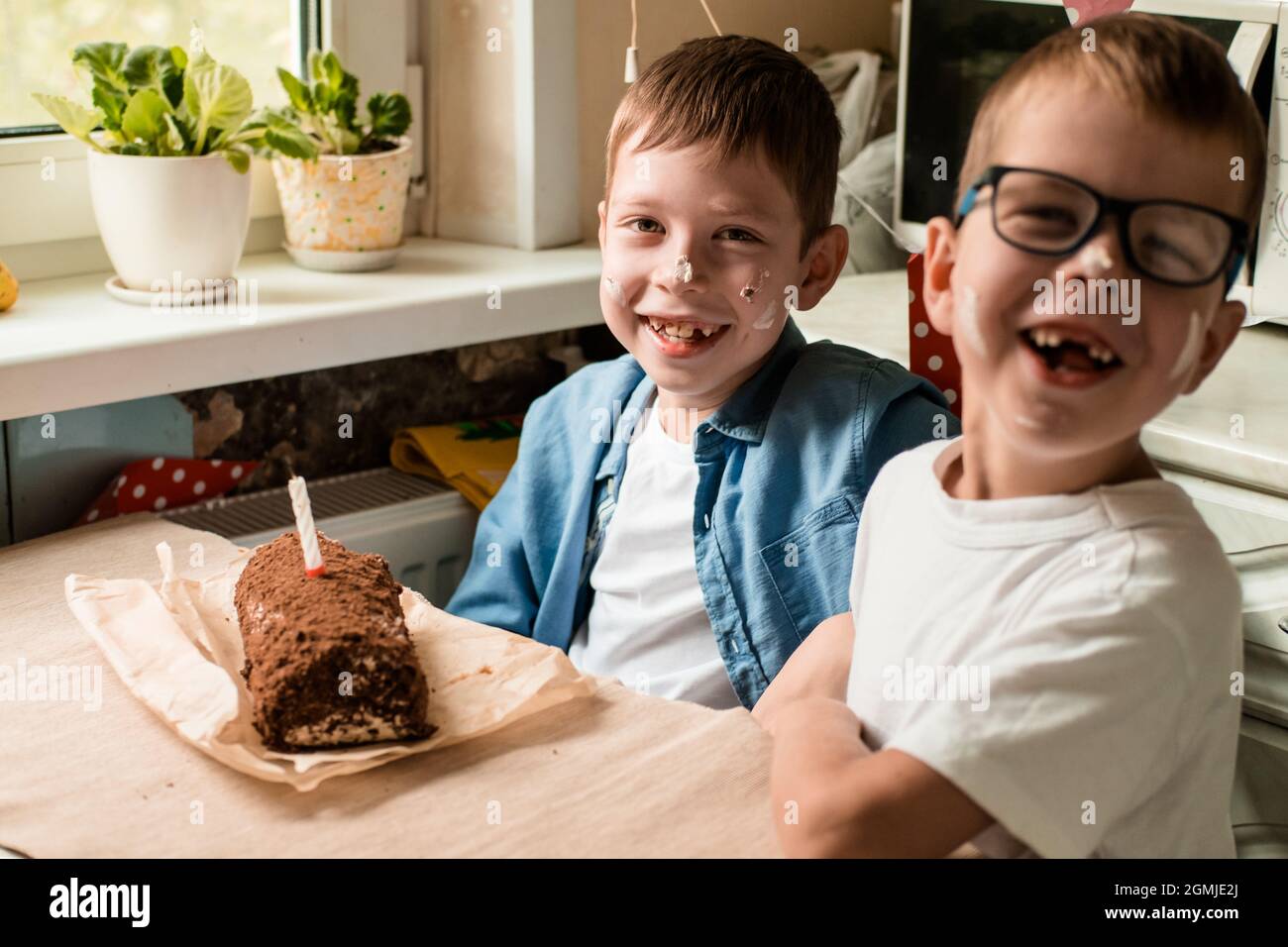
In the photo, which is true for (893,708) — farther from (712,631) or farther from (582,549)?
(582,549)

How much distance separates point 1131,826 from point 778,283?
57 cm

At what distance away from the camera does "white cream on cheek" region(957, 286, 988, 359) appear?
70cm

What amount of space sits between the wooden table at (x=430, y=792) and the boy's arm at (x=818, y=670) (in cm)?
5

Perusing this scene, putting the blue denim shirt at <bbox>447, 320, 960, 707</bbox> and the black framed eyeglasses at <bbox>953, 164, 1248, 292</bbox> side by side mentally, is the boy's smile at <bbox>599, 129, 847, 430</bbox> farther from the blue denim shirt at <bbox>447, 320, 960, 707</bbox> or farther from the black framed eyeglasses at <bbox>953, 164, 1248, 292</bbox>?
the black framed eyeglasses at <bbox>953, 164, 1248, 292</bbox>

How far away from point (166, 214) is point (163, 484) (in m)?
0.29

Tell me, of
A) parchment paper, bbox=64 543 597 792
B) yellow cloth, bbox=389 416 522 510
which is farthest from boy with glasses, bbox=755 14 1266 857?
yellow cloth, bbox=389 416 522 510

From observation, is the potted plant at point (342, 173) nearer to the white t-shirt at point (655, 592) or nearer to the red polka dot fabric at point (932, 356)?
the white t-shirt at point (655, 592)

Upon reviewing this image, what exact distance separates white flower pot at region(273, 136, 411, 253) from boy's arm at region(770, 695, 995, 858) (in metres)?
1.09

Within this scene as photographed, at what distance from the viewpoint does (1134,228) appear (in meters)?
0.66

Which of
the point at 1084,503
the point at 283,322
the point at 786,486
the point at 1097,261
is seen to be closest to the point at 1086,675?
the point at 1084,503

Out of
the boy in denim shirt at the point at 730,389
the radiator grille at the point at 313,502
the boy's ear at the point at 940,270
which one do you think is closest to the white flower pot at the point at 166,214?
the radiator grille at the point at 313,502

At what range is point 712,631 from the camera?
3.99 feet

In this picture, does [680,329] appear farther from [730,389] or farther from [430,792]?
[430,792]
